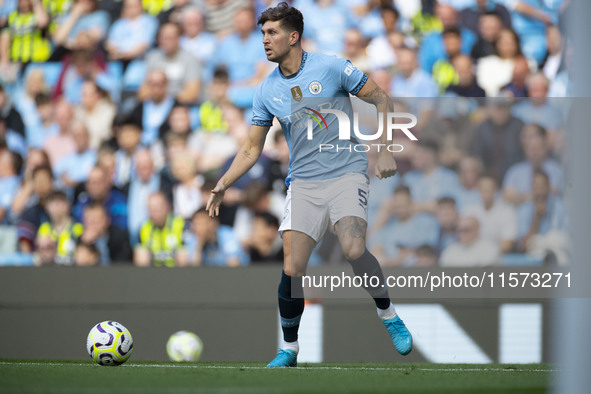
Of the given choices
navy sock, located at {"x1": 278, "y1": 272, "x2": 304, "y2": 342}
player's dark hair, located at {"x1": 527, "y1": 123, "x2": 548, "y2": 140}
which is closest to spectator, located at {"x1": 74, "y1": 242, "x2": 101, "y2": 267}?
navy sock, located at {"x1": 278, "y1": 272, "x2": 304, "y2": 342}

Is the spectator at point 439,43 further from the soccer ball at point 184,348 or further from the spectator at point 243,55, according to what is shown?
the soccer ball at point 184,348

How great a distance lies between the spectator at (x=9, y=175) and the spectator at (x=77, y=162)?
1.48 ft

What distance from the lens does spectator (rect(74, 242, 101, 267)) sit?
8578 mm

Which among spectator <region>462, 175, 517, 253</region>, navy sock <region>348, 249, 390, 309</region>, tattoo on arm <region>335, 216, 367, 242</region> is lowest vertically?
navy sock <region>348, 249, 390, 309</region>

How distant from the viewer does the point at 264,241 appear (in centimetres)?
834

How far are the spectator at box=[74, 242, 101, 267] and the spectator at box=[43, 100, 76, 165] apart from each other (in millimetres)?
1138

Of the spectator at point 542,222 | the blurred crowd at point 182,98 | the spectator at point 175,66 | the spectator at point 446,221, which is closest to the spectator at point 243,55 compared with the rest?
the blurred crowd at point 182,98

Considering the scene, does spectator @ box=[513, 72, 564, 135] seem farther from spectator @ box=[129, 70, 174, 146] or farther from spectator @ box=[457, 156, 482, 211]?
spectator @ box=[129, 70, 174, 146]

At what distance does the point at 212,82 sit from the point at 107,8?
5.48 ft

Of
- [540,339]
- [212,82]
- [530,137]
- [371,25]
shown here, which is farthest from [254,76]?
[540,339]

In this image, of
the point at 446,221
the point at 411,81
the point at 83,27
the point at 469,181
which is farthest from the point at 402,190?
the point at 83,27

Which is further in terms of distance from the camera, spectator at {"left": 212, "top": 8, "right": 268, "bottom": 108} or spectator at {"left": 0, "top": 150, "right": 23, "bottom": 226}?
spectator at {"left": 212, "top": 8, "right": 268, "bottom": 108}

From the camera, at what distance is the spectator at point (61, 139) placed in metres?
9.30

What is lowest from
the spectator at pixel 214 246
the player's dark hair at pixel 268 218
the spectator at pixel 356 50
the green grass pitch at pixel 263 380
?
the green grass pitch at pixel 263 380
